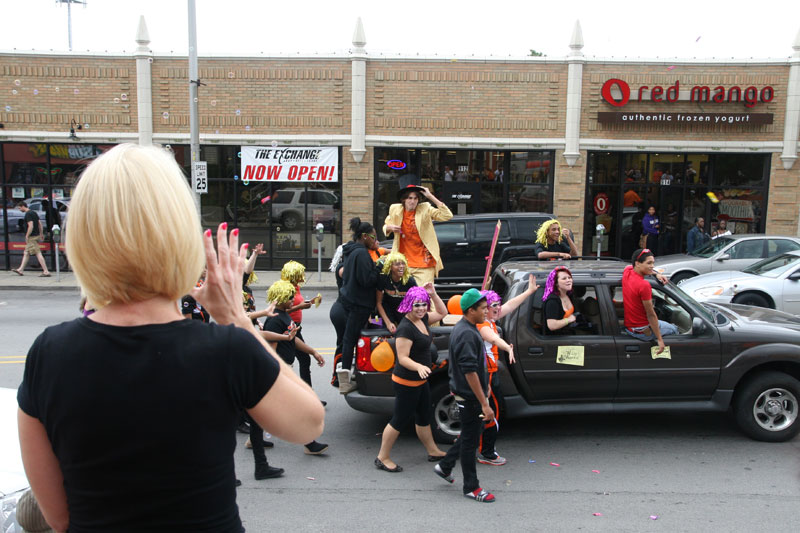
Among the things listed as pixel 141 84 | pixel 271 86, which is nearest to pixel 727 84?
pixel 271 86

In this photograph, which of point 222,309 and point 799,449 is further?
point 799,449

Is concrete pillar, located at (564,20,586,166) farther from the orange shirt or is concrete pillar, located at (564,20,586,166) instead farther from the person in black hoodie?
the person in black hoodie

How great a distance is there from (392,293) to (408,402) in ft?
5.50

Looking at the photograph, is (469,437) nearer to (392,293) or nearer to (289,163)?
(392,293)

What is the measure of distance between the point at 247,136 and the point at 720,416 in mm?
14401

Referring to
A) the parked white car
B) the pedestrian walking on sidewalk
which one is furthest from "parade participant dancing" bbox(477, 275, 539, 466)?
the pedestrian walking on sidewalk

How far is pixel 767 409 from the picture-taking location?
613 cm

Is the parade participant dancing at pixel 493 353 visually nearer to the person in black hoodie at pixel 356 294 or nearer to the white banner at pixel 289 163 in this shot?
the person in black hoodie at pixel 356 294

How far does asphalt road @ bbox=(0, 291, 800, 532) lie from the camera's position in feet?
15.7

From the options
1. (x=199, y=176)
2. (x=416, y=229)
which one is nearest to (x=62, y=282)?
(x=199, y=176)

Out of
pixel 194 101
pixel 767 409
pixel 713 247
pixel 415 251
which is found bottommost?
pixel 767 409

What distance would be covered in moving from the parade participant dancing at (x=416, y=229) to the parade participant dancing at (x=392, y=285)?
1.11 m

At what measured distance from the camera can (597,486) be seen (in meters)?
5.34

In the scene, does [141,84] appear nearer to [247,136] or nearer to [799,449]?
[247,136]
